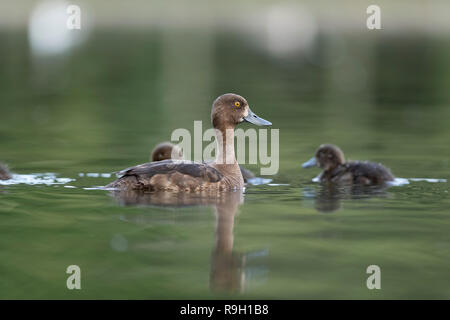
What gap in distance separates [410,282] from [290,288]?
0.83 metres

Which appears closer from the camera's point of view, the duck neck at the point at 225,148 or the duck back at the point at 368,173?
the duck neck at the point at 225,148

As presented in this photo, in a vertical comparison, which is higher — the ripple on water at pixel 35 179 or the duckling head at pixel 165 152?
the duckling head at pixel 165 152

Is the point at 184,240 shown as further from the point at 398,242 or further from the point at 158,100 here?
the point at 158,100

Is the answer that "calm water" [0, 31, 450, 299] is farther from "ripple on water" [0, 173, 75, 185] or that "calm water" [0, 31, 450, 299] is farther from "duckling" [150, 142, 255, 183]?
"duckling" [150, 142, 255, 183]

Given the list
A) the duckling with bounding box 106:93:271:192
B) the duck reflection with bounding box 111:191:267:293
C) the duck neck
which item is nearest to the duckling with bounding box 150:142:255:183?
the duck neck

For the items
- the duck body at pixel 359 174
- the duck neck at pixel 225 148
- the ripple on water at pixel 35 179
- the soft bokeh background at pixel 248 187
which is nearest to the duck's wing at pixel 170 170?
the soft bokeh background at pixel 248 187

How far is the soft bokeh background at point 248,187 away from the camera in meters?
5.88

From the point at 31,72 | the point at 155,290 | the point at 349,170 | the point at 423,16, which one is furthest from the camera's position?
the point at 423,16

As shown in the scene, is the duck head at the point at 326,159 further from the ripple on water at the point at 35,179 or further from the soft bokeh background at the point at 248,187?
the ripple on water at the point at 35,179

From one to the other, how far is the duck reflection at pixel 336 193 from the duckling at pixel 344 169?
179 millimetres

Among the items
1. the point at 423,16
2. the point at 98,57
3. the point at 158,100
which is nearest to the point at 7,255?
the point at 158,100

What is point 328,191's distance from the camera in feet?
30.9

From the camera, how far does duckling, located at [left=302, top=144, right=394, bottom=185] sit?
9.80 m

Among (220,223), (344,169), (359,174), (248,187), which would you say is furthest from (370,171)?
(220,223)
